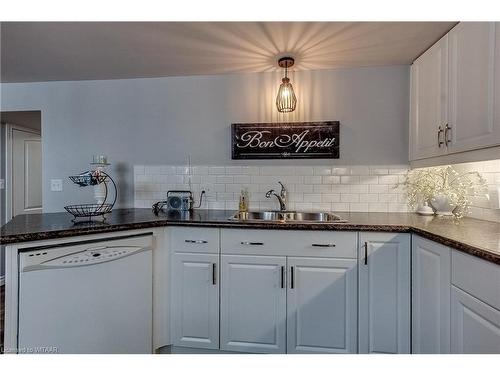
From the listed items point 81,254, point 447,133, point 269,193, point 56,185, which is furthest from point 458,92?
point 56,185

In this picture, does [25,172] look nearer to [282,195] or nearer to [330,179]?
[282,195]

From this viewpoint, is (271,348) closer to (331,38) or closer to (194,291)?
(194,291)

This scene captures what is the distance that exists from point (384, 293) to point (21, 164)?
4015 mm

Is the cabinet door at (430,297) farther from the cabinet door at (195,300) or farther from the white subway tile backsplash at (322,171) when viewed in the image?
the cabinet door at (195,300)

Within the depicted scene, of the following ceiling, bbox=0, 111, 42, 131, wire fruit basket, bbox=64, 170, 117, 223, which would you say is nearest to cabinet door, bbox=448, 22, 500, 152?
wire fruit basket, bbox=64, 170, 117, 223

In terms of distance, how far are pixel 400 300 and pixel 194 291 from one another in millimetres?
1260

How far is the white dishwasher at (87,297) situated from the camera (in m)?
1.33

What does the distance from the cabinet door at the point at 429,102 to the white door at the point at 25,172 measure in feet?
13.6

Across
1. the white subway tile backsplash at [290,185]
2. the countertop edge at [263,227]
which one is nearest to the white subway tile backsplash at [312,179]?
the white subway tile backsplash at [290,185]

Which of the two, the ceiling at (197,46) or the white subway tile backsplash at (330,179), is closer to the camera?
the ceiling at (197,46)

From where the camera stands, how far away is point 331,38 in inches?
69.1

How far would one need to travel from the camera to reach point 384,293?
1.61 metres

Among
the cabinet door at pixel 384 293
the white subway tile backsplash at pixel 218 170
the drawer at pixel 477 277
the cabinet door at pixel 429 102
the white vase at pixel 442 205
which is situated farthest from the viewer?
the white subway tile backsplash at pixel 218 170

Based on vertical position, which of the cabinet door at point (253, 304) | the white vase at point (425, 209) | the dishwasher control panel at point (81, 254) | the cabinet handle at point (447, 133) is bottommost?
the cabinet door at point (253, 304)
